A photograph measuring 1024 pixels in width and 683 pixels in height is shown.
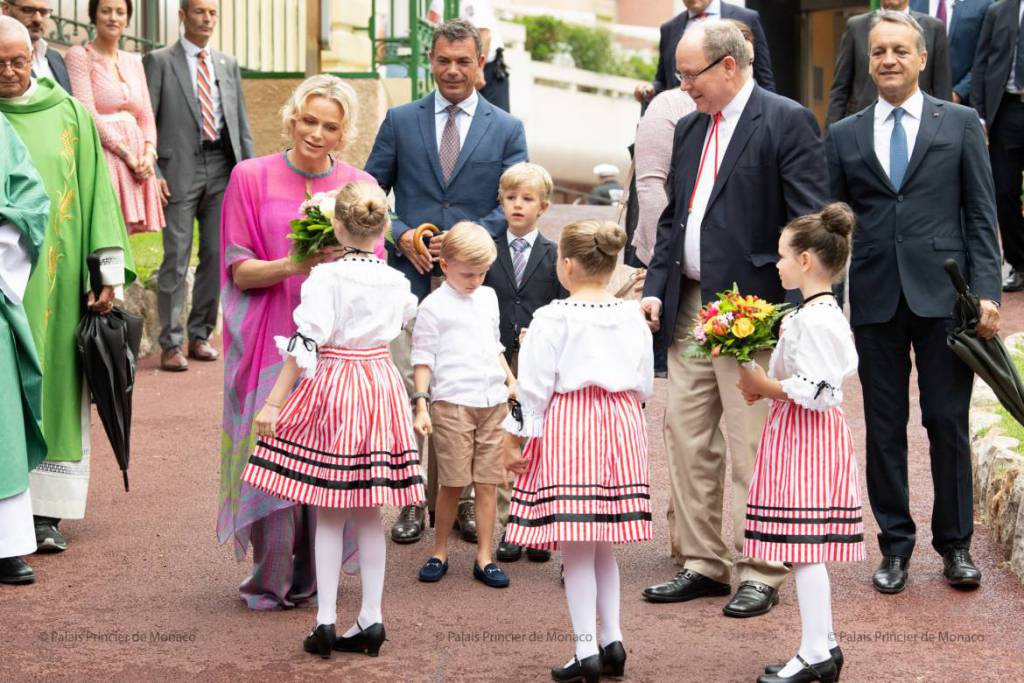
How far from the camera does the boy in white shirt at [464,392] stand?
650 cm

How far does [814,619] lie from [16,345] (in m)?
3.41

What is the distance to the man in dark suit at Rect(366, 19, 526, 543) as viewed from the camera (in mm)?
7156

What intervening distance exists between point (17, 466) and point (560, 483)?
8.07 feet

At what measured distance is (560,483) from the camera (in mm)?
5250

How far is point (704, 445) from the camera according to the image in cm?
642

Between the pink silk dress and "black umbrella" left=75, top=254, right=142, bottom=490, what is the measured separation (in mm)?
3261

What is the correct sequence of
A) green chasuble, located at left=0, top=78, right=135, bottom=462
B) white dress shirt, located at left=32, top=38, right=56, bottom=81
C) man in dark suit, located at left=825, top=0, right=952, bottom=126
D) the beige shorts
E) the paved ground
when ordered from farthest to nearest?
man in dark suit, located at left=825, top=0, right=952, bottom=126 < white dress shirt, located at left=32, top=38, right=56, bottom=81 < green chasuble, located at left=0, top=78, right=135, bottom=462 < the beige shorts < the paved ground

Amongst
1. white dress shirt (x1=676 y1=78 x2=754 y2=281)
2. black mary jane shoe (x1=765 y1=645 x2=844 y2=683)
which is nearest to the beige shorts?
white dress shirt (x1=676 y1=78 x2=754 y2=281)

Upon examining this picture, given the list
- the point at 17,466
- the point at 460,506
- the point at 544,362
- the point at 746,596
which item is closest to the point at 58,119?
the point at 17,466

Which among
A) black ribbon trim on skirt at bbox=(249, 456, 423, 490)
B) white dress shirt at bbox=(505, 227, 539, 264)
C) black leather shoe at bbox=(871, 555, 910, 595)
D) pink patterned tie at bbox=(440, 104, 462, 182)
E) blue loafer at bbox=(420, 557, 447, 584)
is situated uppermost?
pink patterned tie at bbox=(440, 104, 462, 182)

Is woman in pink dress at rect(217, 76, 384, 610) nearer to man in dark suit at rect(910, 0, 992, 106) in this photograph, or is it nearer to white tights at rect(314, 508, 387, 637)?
white tights at rect(314, 508, 387, 637)

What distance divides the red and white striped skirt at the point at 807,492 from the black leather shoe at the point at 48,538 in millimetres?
3147

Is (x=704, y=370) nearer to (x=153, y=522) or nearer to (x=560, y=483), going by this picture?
(x=560, y=483)

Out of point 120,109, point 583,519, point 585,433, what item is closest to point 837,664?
point 583,519
